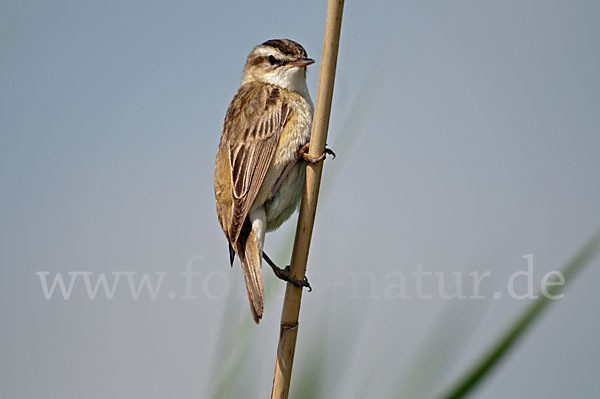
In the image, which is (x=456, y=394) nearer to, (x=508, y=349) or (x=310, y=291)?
(x=508, y=349)

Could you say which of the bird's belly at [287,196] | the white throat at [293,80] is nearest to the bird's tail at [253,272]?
the bird's belly at [287,196]

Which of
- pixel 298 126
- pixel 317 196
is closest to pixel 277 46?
pixel 298 126

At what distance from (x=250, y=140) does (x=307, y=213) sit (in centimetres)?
63

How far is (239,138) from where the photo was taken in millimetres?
2195

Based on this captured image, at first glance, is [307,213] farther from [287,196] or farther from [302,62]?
[302,62]

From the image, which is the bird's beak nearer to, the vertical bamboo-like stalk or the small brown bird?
the small brown bird

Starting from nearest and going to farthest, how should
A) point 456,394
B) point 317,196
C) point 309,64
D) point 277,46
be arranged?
point 456,394, point 317,196, point 309,64, point 277,46

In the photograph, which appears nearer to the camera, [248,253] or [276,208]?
[248,253]

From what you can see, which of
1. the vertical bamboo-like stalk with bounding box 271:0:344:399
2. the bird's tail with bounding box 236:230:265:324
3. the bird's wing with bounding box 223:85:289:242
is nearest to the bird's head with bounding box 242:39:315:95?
the bird's wing with bounding box 223:85:289:242

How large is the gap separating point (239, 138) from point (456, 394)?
4.11 feet

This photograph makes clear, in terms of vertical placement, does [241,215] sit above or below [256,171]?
below

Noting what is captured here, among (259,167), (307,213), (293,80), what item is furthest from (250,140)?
(307,213)

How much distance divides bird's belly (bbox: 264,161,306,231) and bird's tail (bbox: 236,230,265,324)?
14 cm

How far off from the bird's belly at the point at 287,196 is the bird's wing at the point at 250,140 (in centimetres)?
9
